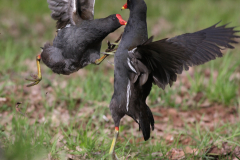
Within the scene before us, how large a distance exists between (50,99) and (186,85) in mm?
2443

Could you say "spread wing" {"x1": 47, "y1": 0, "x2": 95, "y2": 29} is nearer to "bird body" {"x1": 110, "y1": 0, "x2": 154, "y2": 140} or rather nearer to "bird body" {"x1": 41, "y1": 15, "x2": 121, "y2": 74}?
"bird body" {"x1": 41, "y1": 15, "x2": 121, "y2": 74}

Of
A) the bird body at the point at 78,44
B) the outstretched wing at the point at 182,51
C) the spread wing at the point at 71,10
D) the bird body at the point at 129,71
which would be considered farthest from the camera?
the spread wing at the point at 71,10

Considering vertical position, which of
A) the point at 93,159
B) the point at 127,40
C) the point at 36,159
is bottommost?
the point at 93,159

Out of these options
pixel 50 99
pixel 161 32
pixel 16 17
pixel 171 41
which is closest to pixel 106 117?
pixel 50 99

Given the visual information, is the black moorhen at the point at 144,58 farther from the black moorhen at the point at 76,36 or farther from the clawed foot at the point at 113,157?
the black moorhen at the point at 76,36

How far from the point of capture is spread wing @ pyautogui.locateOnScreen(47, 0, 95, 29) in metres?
3.71

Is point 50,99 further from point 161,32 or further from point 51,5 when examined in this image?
point 161,32

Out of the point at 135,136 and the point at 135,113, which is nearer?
the point at 135,113

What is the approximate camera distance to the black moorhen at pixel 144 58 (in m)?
2.54

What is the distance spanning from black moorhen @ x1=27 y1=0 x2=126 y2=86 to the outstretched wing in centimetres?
77

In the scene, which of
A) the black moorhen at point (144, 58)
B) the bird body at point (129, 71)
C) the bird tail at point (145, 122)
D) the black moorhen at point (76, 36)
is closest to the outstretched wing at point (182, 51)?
the black moorhen at point (144, 58)

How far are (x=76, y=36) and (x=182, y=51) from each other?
1407 millimetres

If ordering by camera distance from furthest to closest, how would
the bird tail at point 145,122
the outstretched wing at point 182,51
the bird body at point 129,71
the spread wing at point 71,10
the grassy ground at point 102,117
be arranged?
the spread wing at point 71,10, the grassy ground at point 102,117, the bird tail at point 145,122, the bird body at point 129,71, the outstretched wing at point 182,51

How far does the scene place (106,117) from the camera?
411 centimetres
